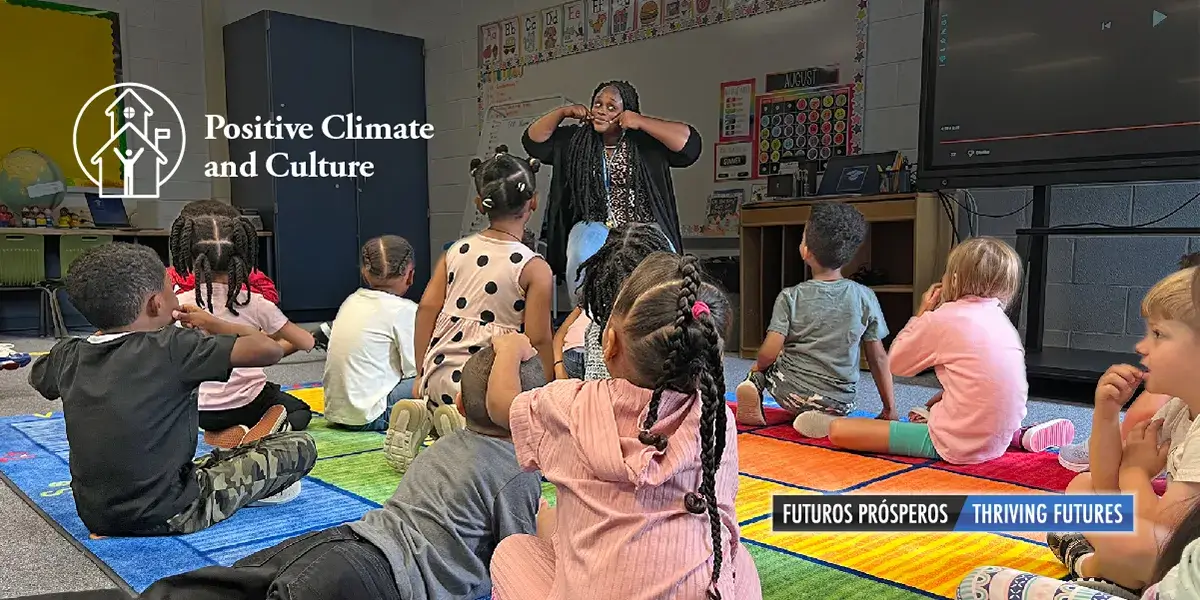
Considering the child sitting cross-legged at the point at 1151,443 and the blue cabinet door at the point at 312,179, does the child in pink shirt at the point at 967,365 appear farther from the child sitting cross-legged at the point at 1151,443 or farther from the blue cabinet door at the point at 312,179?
the blue cabinet door at the point at 312,179

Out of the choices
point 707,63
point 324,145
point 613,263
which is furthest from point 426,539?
point 324,145

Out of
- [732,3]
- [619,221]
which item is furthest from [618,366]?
[732,3]

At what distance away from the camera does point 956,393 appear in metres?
1.97

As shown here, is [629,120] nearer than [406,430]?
No

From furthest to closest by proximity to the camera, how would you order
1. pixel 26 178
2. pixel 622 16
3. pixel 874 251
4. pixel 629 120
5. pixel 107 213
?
pixel 107 213, pixel 26 178, pixel 622 16, pixel 874 251, pixel 629 120

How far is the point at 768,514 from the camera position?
1.61 meters

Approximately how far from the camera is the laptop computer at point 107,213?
212 inches

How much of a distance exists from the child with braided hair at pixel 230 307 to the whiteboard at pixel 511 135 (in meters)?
3.18

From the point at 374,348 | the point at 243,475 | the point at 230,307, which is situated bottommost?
the point at 243,475

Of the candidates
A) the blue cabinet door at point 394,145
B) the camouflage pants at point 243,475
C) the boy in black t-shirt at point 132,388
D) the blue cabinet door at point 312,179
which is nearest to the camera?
the boy in black t-shirt at point 132,388

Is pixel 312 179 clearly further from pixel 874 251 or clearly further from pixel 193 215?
pixel 193 215

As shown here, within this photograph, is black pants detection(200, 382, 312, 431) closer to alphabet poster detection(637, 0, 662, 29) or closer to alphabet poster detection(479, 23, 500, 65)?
alphabet poster detection(637, 0, 662, 29)

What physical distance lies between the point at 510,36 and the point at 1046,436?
4476 millimetres

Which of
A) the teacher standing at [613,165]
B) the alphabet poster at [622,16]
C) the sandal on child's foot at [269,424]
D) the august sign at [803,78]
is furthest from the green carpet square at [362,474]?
the alphabet poster at [622,16]
